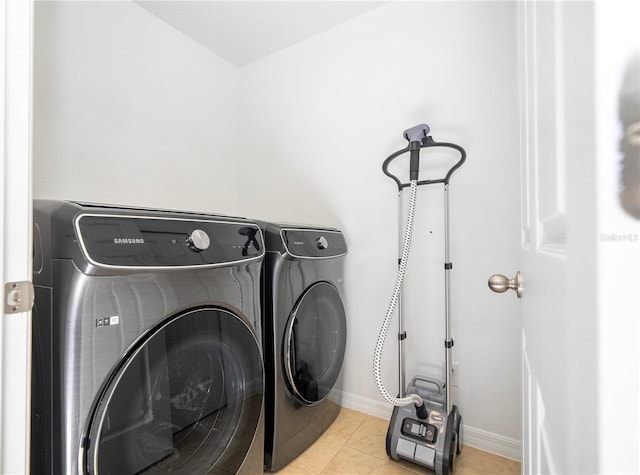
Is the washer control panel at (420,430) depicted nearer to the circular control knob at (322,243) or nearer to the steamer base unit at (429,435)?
the steamer base unit at (429,435)

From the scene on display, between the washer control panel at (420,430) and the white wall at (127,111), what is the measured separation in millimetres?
1770

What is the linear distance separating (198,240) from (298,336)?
2.19ft

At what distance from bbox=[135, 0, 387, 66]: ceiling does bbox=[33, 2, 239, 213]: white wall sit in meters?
0.10

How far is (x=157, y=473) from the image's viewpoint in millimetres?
821

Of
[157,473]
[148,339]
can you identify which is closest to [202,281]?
[148,339]

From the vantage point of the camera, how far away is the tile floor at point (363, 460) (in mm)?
1326

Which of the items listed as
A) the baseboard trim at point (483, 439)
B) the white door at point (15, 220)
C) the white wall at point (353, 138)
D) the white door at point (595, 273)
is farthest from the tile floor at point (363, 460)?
the white door at point (595, 273)

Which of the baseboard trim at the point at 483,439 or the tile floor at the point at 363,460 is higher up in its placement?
the baseboard trim at the point at 483,439

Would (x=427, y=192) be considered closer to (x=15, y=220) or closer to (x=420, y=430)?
(x=420, y=430)

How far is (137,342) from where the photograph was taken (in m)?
0.76

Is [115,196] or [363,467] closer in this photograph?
Result: [363,467]

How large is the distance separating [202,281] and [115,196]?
1.12 m

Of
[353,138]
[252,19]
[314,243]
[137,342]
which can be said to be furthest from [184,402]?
[252,19]

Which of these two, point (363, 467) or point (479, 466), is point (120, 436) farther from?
point (479, 466)
